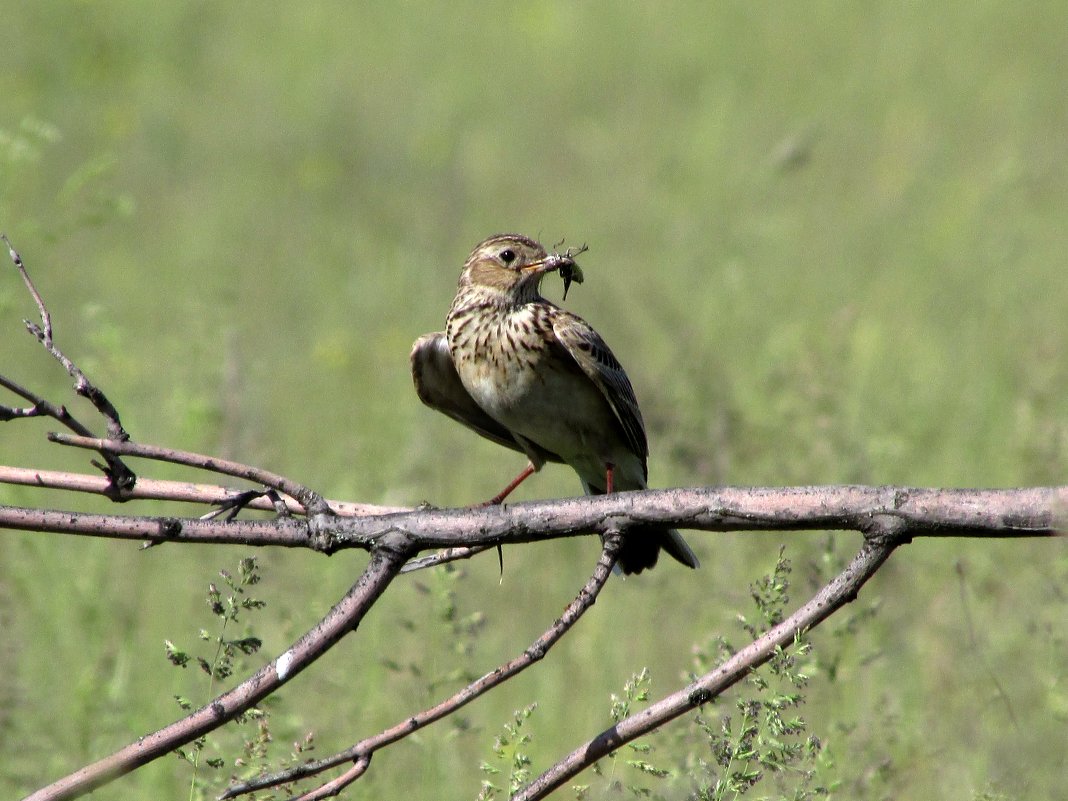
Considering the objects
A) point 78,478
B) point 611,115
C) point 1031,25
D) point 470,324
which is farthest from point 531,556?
point 1031,25

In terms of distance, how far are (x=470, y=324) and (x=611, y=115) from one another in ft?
33.1

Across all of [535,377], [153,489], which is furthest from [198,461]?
[535,377]

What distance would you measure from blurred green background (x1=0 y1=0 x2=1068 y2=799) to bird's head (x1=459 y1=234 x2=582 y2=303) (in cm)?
100

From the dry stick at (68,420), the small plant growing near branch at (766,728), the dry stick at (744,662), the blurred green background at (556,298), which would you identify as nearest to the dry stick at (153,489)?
the dry stick at (68,420)

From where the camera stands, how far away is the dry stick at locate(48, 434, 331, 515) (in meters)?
2.42

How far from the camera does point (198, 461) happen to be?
246cm

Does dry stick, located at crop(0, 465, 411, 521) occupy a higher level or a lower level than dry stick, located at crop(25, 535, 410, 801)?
higher

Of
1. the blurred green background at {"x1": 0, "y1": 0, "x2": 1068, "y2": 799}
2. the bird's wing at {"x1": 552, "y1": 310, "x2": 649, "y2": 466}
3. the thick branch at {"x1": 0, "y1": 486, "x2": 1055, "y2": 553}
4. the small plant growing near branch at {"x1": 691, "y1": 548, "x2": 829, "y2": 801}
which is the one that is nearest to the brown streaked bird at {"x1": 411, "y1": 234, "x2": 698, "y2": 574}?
the bird's wing at {"x1": 552, "y1": 310, "x2": 649, "y2": 466}

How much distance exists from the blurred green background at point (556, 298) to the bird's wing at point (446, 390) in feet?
1.70

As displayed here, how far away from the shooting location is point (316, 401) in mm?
8125

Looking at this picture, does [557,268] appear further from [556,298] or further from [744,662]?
[556,298]

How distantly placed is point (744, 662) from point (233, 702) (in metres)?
0.88

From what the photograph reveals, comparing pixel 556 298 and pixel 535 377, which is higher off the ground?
pixel 556 298

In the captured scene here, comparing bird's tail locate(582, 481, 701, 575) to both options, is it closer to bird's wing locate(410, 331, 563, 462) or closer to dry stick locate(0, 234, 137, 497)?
bird's wing locate(410, 331, 563, 462)
